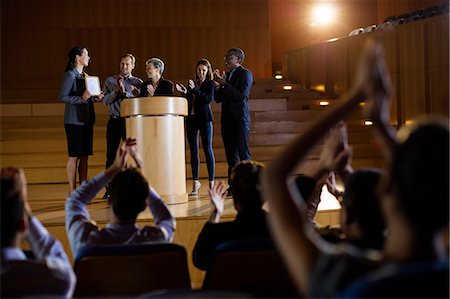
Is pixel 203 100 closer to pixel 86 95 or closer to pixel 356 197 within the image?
pixel 86 95

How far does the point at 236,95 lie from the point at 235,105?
0.32ft

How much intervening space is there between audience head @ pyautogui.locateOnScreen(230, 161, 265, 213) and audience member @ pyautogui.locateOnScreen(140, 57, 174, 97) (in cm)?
257

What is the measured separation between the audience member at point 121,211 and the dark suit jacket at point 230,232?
0.14 meters

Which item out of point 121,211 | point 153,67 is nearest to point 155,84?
point 153,67

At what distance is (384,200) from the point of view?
1.10m

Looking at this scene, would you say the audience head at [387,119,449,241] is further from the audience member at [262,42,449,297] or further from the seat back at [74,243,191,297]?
the seat back at [74,243,191,297]

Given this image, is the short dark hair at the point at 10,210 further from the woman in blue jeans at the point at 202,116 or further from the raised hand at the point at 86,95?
the woman in blue jeans at the point at 202,116

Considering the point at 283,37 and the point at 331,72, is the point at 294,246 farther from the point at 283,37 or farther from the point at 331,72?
the point at 283,37

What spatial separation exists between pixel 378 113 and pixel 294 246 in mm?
274

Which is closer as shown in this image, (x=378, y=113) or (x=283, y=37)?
(x=378, y=113)

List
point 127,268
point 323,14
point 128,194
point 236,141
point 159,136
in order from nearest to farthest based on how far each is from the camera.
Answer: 1. point 127,268
2. point 128,194
3. point 159,136
4. point 236,141
5. point 323,14

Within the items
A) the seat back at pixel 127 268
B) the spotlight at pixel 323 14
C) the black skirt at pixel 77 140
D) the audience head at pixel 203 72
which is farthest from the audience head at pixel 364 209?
the spotlight at pixel 323 14

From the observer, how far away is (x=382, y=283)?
1007mm

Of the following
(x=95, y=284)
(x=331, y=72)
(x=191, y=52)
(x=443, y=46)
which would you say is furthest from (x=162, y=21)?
(x=95, y=284)
